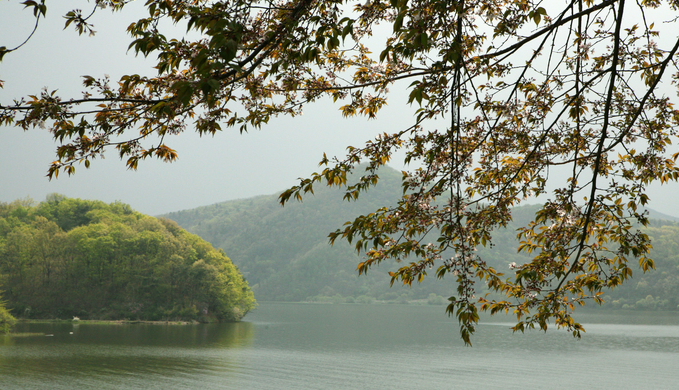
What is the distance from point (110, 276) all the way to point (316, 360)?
4066 centimetres

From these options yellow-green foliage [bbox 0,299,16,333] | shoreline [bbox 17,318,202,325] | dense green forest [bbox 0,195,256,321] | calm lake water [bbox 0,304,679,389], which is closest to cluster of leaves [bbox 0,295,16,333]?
yellow-green foliage [bbox 0,299,16,333]

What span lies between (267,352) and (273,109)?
48555mm

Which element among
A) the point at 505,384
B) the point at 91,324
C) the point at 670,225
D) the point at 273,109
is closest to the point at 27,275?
the point at 91,324

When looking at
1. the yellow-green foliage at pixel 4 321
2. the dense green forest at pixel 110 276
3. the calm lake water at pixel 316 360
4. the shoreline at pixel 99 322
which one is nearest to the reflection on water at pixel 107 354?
the calm lake water at pixel 316 360

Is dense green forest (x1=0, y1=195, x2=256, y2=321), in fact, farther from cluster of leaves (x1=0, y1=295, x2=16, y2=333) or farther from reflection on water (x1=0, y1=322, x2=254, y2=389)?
cluster of leaves (x1=0, y1=295, x2=16, y2=333)

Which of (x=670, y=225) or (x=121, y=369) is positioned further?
(x=670, y=225)

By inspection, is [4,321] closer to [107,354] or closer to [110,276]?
[107,354]

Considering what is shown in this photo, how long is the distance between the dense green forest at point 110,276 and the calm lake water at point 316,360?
628cm

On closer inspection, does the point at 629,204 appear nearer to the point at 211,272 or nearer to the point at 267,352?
the point at 267,352

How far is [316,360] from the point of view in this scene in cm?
4762

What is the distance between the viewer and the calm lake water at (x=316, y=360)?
36750 millimetres

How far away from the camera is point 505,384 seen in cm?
3856

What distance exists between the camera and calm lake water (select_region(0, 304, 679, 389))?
121ft

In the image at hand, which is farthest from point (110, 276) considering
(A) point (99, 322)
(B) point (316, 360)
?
(B) point (316, 360)
